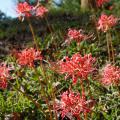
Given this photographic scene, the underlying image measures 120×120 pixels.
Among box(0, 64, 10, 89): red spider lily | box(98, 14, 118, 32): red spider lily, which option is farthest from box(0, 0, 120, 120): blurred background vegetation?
box(0, 64, 10, 89): red spider lily

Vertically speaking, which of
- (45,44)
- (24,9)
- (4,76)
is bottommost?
(4,76)

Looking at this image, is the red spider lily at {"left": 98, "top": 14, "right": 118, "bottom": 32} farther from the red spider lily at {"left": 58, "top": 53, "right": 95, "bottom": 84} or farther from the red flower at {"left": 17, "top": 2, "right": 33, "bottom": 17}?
the red spider lily at {"left": 58, "top": 53, "right": 95, "bottom": 84}

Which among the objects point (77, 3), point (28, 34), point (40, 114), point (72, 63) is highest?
point (77, 3)

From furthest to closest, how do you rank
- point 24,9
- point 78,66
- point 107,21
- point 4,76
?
1. point 107,21
2. point 24,9
3. point 4,76
4. point 78,66

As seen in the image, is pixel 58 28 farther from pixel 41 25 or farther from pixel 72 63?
pixel 72 63

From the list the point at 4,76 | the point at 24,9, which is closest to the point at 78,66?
the point at 4,76

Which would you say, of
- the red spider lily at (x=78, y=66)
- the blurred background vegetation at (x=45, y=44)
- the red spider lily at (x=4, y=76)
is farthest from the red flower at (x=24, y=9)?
the blurred background vegetation at (x=45, y=44)

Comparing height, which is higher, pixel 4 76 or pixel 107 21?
pixel 107 21

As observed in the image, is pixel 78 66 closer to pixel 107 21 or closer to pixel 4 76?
pixel 4 76

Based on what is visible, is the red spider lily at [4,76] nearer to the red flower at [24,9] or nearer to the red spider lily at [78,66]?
the red spider lily at [78,66]

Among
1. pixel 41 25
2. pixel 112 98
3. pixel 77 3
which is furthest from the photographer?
pixel 77 3

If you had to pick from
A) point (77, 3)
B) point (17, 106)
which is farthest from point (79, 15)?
point (17, 106)
